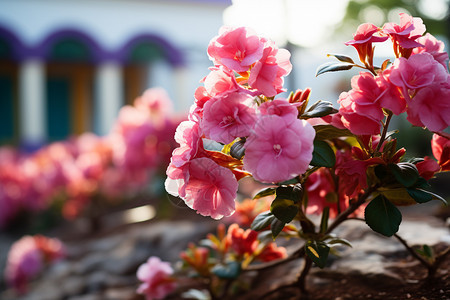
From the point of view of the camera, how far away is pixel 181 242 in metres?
2.05

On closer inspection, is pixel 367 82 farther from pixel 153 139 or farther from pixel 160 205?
pixel 160 205

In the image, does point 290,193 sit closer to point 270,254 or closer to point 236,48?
point 236,48

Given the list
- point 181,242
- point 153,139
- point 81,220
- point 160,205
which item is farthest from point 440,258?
point 81,220

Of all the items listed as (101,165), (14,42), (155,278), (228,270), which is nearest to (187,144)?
(228,270)

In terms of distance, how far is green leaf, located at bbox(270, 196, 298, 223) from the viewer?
72 centimetres

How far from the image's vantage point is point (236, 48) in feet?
2.25

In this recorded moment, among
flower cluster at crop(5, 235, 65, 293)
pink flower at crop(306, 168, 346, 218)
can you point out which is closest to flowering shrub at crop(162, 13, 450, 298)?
pink flower at crop(306, 168, 346, 218)

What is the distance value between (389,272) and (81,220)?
334 centimetres

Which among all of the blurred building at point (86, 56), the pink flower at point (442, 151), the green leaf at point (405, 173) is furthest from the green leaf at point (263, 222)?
the blurred building at point (86, 56)

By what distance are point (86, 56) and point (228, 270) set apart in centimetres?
893

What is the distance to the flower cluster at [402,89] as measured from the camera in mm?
646

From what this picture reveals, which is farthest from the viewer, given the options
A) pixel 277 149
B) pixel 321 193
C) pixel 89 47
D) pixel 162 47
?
pixel 162 47

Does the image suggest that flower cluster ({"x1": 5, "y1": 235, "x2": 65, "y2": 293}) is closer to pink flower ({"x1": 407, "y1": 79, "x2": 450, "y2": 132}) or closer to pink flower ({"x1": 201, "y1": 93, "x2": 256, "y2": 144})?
pink flower ({"x1": 201, "y1": 93, "x2": 256, "y2": 144})

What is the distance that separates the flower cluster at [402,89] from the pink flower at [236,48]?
16cm
